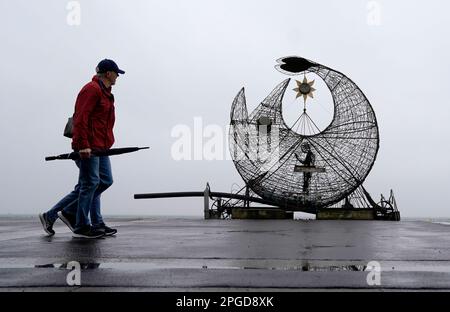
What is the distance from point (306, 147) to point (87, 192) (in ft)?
78.7

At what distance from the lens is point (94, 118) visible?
691 cm

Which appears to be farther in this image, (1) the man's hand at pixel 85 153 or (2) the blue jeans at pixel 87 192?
(2) the blue jeans at pixel 87 192

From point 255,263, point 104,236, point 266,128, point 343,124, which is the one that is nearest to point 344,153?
point 343,124

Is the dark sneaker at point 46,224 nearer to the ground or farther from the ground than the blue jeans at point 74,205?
nearer to the ground

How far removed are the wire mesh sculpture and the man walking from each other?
22916 mm

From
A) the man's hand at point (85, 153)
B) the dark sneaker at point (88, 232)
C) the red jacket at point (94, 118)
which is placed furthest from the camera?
the dark sneaker at point (88, 232)

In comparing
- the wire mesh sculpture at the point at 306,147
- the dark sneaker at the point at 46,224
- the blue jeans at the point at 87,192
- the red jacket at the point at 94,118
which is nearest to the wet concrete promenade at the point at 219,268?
the blue jeans at the point at 87,192

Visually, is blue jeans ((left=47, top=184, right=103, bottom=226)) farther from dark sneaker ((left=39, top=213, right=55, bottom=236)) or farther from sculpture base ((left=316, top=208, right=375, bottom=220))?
sculpture base ((left=316, top=208, right=375, bottom=220))

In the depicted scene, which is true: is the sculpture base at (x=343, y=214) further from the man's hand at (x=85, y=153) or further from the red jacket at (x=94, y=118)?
the man's hand at (x=85, y=153)

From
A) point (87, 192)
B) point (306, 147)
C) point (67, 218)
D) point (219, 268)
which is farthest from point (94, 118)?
point (306, 147)

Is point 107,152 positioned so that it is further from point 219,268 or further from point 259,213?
point 259,213

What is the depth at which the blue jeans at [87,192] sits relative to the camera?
6.79 m
